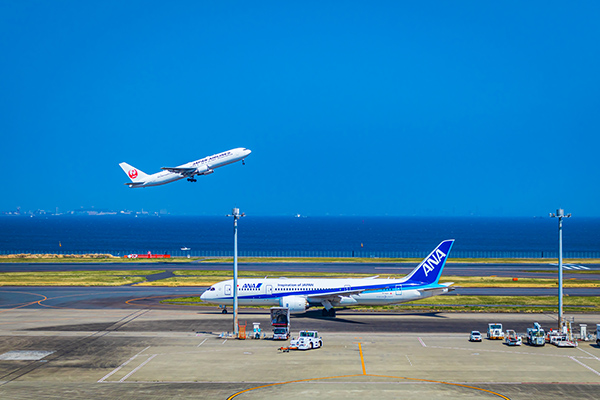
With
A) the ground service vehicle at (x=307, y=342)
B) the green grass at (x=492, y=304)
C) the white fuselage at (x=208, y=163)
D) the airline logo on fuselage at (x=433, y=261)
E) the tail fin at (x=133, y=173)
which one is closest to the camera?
the ground service vehicle at (x=307, y=342)

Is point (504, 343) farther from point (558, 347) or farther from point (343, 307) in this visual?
point (343, 307)

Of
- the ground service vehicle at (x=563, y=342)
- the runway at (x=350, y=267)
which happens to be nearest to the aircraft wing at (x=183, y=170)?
the runway at (x=350, y=267)

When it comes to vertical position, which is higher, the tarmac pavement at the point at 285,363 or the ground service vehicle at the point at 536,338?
A: the ground service vehicle at the point at 536,338

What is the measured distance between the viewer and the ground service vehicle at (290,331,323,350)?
44094 millimetres

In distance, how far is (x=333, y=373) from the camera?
37.3 metres

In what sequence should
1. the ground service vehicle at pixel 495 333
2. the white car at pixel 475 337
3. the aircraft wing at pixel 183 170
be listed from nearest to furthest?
the white car at pixel 475 337
the ground service vehicle at pixel 495 333
the aircraft wing at pixel 183 170

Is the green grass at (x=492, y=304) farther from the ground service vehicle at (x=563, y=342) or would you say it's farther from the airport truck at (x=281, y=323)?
the airport truck at (x=281, y=323)

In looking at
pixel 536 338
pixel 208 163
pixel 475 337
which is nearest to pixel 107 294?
pixel 208 163

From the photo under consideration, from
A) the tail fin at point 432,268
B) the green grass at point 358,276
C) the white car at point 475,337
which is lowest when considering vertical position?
the white car at point 475,337

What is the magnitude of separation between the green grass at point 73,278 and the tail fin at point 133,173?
16.4 m

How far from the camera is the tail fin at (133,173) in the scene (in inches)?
3622

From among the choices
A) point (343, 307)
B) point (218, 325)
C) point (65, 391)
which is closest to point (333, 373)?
point (65, 391)

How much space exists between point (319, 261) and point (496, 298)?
58242 millimetres

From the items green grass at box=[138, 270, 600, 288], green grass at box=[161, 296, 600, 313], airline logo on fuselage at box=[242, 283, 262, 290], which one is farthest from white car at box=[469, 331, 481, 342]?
green grass at box=[138, 270, 600, 288]
